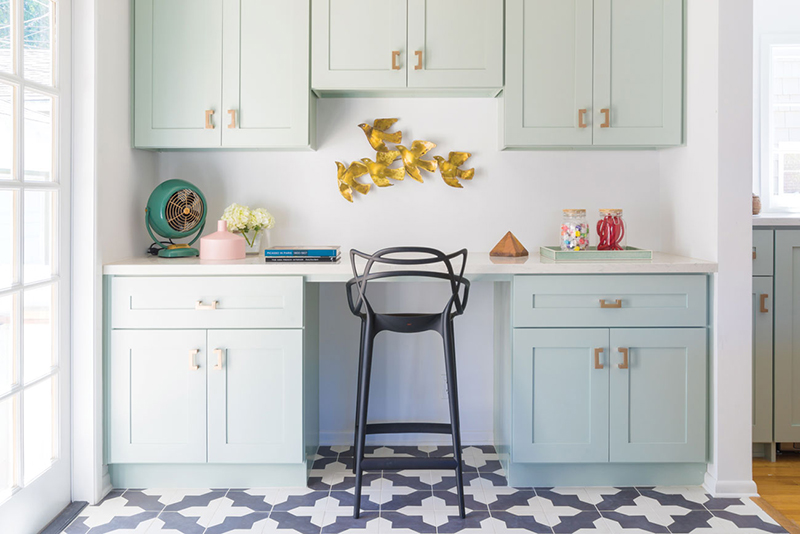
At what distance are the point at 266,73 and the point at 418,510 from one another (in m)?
1.89

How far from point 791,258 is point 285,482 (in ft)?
7.83

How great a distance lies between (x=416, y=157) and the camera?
2.93 m

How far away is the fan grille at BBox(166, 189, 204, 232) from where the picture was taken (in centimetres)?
270

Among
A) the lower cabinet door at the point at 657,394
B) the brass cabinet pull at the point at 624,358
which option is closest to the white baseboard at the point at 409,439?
the lower cabinet door at the point at 657,394

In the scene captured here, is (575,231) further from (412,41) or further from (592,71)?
(412,41)

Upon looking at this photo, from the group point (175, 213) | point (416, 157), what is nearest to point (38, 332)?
point (175, 213)

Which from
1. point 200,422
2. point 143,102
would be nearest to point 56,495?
point 200,422

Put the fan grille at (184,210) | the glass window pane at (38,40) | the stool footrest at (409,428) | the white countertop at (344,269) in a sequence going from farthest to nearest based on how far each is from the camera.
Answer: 1. the fan grille at (184,210)
2. the stool footrest at (409,428)
3. the white countertop at (344,269)
4. the glass window pane at (38,40)

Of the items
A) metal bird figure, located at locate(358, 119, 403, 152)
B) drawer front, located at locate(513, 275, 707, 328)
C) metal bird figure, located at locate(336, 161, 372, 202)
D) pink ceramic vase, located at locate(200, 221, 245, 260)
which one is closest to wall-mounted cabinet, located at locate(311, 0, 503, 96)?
metal bird figure, located at locate(358, 119, 403, 152)

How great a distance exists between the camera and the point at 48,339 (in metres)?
2.21

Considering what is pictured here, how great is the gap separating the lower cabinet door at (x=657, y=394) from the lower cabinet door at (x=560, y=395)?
56 mm

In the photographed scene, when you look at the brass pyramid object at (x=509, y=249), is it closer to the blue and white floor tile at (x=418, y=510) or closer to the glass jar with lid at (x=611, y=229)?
the glass jar with lid at (x=611, y=229)

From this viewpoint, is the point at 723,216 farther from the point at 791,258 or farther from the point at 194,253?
the point at 194,253

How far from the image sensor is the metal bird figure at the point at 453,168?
2.93 meters
